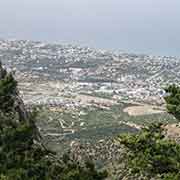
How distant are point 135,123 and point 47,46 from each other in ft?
227

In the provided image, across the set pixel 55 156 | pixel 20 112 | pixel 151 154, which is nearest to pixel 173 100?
pixel 151 154

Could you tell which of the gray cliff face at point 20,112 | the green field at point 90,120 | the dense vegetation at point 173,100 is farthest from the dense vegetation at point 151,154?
the green field at point 90,120

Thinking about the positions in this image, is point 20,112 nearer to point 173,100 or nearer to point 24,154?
point 24,154

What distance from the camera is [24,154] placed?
1202cm

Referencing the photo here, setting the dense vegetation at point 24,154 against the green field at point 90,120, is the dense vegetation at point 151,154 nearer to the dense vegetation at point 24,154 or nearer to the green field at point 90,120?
the dense vegetation at point 24,154

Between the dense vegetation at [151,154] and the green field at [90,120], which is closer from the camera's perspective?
the dense vegetation at [151,154]

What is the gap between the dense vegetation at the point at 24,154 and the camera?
460 inches

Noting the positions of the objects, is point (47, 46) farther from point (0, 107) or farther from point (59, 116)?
point (0, 107)

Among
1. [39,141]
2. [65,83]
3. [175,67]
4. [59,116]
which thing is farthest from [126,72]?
[39,141]

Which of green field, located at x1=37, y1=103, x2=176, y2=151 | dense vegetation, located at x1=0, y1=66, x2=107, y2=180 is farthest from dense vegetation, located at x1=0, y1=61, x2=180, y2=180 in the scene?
green field, located at x1=37, y1=103, x2=176, y2=151

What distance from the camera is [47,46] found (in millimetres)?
112688

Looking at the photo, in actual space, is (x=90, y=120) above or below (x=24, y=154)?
below

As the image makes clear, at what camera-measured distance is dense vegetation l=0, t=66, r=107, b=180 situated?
1170cm

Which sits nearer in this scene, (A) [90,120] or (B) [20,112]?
(B) [20,112]
